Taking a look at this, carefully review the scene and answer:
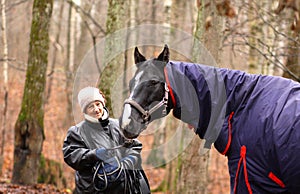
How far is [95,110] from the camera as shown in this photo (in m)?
5.58

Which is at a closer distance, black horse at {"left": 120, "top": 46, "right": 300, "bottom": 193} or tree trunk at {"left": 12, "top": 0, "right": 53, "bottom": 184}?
black horse at {"left": 120, "top": 46, "right": 300, "bottom": 193}

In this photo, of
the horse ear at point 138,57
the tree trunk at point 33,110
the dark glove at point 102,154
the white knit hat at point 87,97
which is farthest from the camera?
the tree trunk at point 33,110

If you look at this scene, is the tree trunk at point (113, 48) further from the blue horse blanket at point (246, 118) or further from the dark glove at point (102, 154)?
the blue horse blanket at point (246, 118)

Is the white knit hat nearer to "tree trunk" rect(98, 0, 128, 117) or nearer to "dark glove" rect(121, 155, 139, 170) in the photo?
"dark glove" rect(121, 155, 139, 170)

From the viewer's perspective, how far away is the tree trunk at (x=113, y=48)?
9188mm

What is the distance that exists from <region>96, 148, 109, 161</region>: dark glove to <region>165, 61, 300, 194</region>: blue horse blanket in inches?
55.8

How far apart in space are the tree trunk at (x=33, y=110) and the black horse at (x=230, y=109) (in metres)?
6.72

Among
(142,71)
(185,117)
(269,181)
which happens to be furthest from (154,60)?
(269,181)

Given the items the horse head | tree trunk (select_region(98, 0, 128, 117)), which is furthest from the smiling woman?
tree trunk (select_region(98, 0, 128, 117))

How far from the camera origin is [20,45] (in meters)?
27.7

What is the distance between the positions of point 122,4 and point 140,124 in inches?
234

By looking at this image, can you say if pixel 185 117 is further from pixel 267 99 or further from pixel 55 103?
pixel 55 103

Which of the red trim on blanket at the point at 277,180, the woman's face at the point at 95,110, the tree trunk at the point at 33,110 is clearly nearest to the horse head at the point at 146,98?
the red trim on blanket at the point at 277,180

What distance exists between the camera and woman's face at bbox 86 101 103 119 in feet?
18.3
